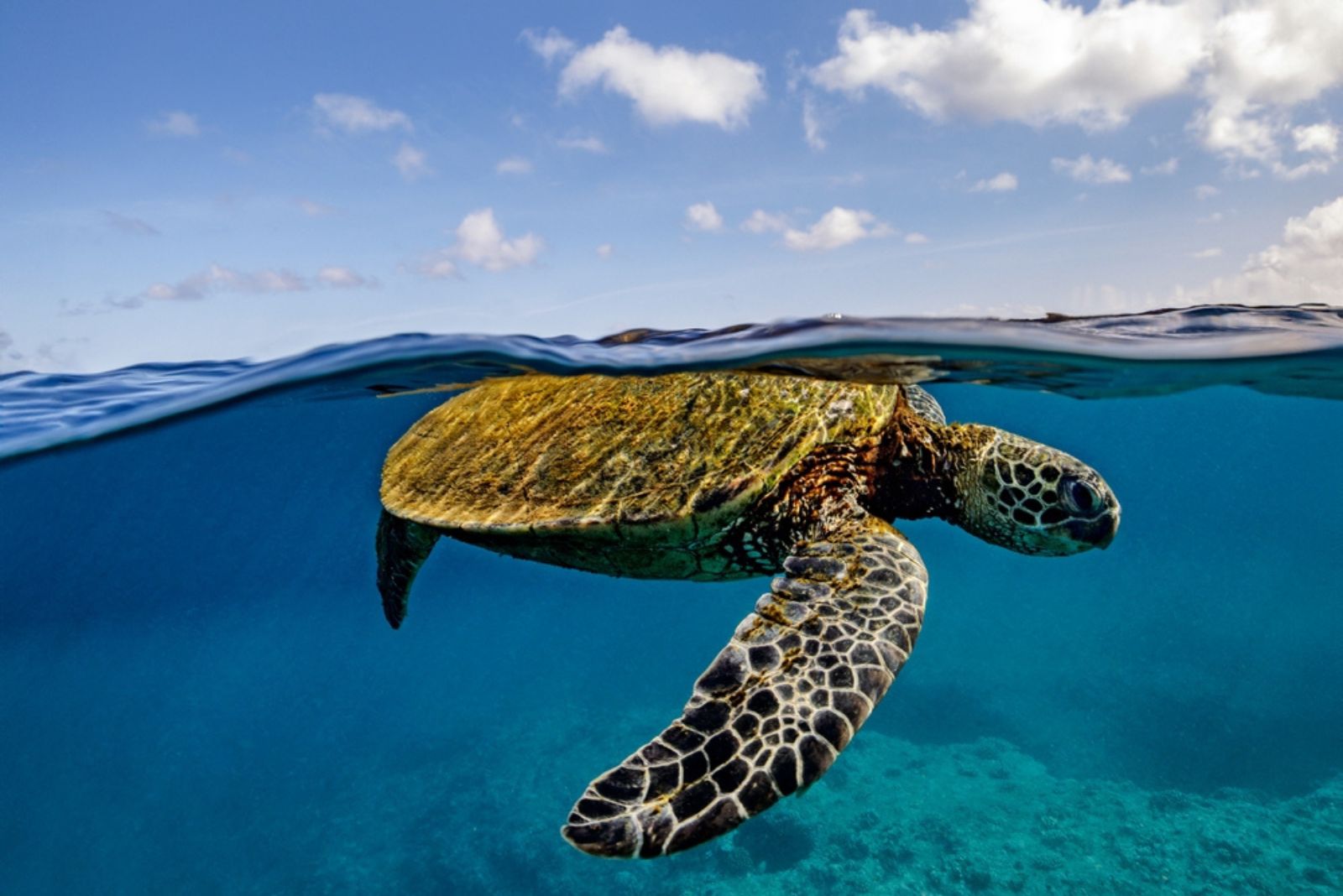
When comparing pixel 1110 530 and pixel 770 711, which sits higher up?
pixel 1110 530

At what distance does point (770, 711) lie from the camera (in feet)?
10.2

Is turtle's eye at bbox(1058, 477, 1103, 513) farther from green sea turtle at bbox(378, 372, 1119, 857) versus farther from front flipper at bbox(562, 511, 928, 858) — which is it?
front flipper at bbox(562, 511, 928, 858)

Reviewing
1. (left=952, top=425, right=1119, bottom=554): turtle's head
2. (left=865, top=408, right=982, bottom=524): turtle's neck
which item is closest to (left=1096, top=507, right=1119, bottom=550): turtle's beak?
(left=952, top=425, right=1119, bottom=554): turtle's head

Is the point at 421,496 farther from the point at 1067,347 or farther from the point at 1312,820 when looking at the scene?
the point at 1312,820

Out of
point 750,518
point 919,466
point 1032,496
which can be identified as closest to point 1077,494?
point 1032,496

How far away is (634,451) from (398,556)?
12.5 feet

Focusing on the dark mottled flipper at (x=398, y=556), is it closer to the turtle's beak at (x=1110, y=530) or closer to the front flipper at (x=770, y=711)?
the front flipper at (x=770, y=711)

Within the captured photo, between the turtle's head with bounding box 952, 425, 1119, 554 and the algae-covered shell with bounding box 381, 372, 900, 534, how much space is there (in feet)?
2.57

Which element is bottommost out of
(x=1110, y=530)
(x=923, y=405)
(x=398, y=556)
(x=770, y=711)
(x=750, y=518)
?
(x=398, y=556)

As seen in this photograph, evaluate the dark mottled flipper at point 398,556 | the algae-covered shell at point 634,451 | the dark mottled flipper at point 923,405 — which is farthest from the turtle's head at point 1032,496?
the dark mottled flipper at point 398,556

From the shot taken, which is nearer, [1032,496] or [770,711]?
[770,711]

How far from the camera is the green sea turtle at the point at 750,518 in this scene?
293cm

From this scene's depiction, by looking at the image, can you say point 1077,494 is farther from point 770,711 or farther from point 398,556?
point 398,556

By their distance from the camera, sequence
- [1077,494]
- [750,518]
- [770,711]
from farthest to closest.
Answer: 1. [1077,494]
2. [750,518]
3. [770,711]
